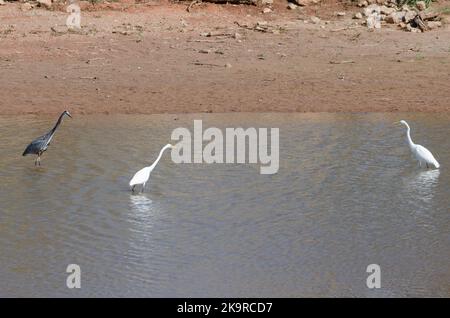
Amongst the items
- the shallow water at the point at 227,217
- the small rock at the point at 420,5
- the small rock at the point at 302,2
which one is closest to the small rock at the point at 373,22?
the small rock at the point at 420,5

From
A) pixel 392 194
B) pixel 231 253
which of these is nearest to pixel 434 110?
pixel 392 194

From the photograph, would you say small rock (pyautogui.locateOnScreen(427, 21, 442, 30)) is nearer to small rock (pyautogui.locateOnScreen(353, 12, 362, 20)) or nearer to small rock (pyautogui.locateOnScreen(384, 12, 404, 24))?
small rock (pyautogui.locateOnScreen(384, 12, 404, 24))

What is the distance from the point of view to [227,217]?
867 centimetres

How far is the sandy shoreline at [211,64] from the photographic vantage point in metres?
13.4

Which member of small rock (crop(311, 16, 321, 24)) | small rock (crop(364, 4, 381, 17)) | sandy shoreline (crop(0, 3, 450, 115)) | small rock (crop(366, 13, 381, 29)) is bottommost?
sandy shoreline (crop(0, 3, 450, 115))

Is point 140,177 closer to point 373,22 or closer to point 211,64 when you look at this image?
point 211,64

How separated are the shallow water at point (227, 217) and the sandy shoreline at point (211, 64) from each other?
120cm

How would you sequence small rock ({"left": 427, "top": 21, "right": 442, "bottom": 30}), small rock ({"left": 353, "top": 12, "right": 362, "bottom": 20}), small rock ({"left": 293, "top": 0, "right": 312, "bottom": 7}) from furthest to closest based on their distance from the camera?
small rock ({"left": 293, "top": 0, "right": 312, "bottom": 7}) → small rock ({"left": 353, "top": 12, "right": 362, "bottom": 20}) → small rock ({"left": 427, "top": 21, "right": 442, "bottom": 30})

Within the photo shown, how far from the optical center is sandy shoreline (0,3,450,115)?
1341 centimetres

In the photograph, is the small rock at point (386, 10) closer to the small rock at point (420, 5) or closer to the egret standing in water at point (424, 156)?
the small rock at point (420, 5)

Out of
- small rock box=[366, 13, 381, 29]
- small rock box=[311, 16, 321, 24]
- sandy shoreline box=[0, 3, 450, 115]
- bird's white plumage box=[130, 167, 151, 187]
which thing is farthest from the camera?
small rock box=[311, 16, 321, 24]

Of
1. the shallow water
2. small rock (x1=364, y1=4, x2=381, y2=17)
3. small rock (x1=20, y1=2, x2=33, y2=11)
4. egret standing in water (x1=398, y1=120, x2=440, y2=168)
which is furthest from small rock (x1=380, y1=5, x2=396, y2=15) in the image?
egret standing in water (x1=398, y1=120, x2=440, y2=168)

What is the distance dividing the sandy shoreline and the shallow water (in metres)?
1.20

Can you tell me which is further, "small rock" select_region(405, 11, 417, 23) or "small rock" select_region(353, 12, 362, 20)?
"small rock" select_region(353, 12, 362, 20)
